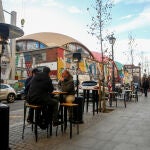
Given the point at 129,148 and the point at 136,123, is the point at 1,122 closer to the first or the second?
the point at 129,148

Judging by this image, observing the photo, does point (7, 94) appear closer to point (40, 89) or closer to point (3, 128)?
point (40, 89)

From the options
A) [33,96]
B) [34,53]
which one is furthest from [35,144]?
[34,53]

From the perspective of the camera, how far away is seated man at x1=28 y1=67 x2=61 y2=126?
6.52 m

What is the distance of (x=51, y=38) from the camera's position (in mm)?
62688

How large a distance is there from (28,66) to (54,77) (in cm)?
741

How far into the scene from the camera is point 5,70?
Answer: 109 feet

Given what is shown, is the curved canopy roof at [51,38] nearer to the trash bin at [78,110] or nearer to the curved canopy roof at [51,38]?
the curved canopy roof at [51,38]

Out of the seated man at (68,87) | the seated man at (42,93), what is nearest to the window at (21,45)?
the seated man at (68,87)

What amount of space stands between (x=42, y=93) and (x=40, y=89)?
118 millimetres

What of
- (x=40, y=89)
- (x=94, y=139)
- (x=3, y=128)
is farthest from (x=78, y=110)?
(x=3, y=128)

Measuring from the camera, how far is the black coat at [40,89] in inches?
256

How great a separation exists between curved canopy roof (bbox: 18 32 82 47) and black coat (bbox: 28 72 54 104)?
52759 millimetres

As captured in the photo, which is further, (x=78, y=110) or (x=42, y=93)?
(x=78, y=110)

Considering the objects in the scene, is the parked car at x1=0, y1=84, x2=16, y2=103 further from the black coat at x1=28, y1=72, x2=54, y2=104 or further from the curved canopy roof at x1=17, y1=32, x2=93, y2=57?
the curved canopy roof at x1=17, y1=32, x2=93, y2=57
